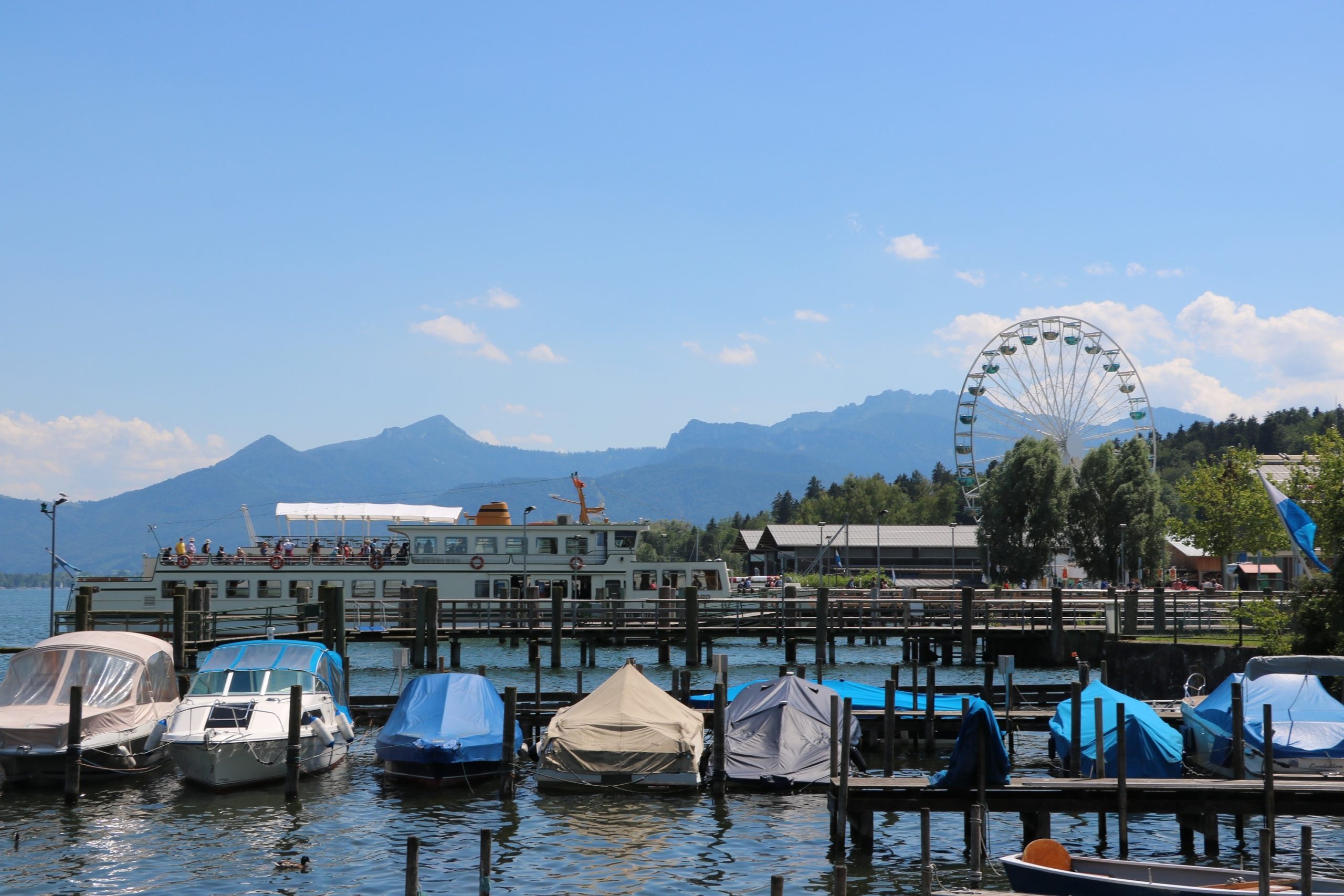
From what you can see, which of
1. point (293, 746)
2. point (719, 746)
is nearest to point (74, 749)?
point (293, 746)

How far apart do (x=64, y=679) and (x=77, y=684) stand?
309 millimetres

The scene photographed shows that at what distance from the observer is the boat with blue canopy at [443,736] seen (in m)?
26.0

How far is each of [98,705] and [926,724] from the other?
60.7ft

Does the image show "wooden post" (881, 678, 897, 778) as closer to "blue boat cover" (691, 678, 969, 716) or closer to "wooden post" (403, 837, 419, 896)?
"blue boat cover" (691, 678, 969, 716)

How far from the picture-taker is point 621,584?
61281 millimetres

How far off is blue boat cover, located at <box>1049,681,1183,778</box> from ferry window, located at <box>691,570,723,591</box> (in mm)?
37041

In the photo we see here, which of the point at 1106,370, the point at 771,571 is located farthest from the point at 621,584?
the point at 771,571

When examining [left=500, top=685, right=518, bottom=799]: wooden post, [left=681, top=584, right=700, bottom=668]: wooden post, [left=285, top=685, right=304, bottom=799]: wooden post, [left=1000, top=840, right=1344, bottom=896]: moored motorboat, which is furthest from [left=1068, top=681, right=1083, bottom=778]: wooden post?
[left=681, top=584, right=700, bottom=668]: wooden post

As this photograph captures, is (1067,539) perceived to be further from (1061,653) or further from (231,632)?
(231,632)

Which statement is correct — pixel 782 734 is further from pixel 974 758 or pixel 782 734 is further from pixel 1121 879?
pixel 1121 879

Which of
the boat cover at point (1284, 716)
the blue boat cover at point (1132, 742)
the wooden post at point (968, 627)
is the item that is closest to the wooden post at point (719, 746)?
the blue boat cover at point (1132, 742)

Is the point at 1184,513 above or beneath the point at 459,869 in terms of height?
above

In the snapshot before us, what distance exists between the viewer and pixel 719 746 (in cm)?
2452

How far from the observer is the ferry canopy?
6762 cm
